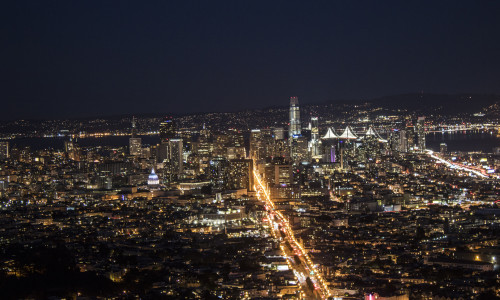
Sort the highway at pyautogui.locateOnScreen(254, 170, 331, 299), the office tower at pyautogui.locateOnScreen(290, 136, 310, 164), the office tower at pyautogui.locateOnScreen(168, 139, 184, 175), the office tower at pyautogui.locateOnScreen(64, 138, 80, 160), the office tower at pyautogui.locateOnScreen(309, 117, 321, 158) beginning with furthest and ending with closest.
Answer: the office tower at pyautogui.locateOnScreen(309, 117, 321, 158)
the office tower at pyautogui.locateOnScreen(64, 138, 80, 160)
the office tower at pyautogui.locateOnScreen(290, 136, 310, 164)
the office tower at pyautogui.locateOnScreen(168, 139, 184, 175)
the highway at pyautogui.locateOnScreen(254, 170, 331, 299)

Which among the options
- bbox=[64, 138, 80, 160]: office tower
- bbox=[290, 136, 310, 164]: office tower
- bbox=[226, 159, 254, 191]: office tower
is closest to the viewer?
bbox=[226, 159, 254, 191]: office tower

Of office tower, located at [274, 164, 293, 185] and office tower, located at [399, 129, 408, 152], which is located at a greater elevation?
office tower, located at [399, 129, 408, 152]

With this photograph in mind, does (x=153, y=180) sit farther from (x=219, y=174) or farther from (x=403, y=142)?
(x=403, y=142)

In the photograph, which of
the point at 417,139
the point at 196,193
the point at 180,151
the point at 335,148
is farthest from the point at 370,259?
the point at 417,139

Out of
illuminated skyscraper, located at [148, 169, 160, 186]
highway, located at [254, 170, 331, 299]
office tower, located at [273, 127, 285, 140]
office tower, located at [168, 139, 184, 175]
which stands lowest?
highway, located at [254, 170, 331, 299]

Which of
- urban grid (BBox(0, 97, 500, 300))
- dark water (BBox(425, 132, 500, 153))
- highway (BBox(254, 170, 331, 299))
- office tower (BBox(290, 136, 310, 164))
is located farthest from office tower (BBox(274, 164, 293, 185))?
dark water (BBox(425, 132, 500, 153))

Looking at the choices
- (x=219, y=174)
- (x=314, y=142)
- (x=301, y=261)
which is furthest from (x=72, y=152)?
(x=301, y=261)

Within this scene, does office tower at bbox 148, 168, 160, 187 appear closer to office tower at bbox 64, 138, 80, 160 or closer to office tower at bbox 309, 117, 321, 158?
office tower at bbox 64, 138, 80, 160
